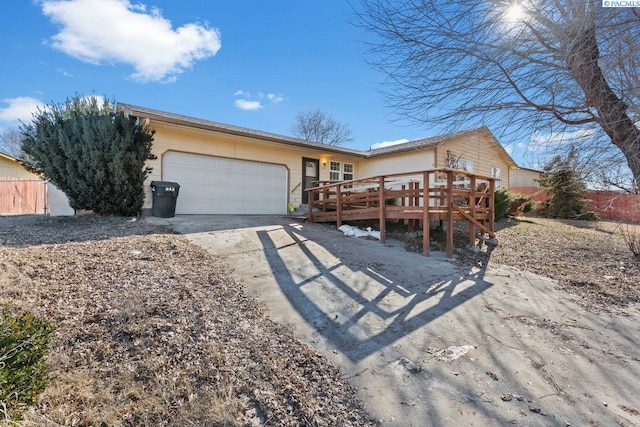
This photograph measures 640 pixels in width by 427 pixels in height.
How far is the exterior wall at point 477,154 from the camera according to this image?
41.0 feet

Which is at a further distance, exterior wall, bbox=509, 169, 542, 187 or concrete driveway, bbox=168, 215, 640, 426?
exterior wall, bbox=509, 169, 542, 187

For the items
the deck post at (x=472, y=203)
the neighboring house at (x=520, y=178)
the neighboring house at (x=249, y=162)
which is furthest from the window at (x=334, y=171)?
the neighboring house at (x=520, y=178)

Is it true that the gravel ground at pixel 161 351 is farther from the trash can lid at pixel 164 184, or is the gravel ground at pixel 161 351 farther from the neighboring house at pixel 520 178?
the neighboring house at pixel 520 178

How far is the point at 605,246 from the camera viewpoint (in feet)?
25.3

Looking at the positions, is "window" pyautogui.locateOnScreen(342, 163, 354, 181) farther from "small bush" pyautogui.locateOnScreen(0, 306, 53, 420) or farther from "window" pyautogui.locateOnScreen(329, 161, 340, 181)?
"small bush" pyautogui.locateOnScreen(0, 306, 53, 420)

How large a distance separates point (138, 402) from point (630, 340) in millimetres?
4713

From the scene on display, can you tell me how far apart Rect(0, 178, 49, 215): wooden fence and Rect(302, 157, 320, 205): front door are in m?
11.8

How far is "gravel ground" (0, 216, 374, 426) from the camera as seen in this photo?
6.32 ft

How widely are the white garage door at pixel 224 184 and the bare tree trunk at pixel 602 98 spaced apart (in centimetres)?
860

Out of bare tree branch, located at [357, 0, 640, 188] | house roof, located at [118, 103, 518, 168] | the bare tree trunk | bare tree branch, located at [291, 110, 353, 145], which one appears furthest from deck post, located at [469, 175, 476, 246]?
bare tree branch, located at [291, 110, 353, 145]

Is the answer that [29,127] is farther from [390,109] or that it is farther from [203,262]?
[390,109]

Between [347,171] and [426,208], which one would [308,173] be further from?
[426,208]

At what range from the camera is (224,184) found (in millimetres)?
9930

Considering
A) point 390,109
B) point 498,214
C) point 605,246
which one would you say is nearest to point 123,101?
point 390,109
